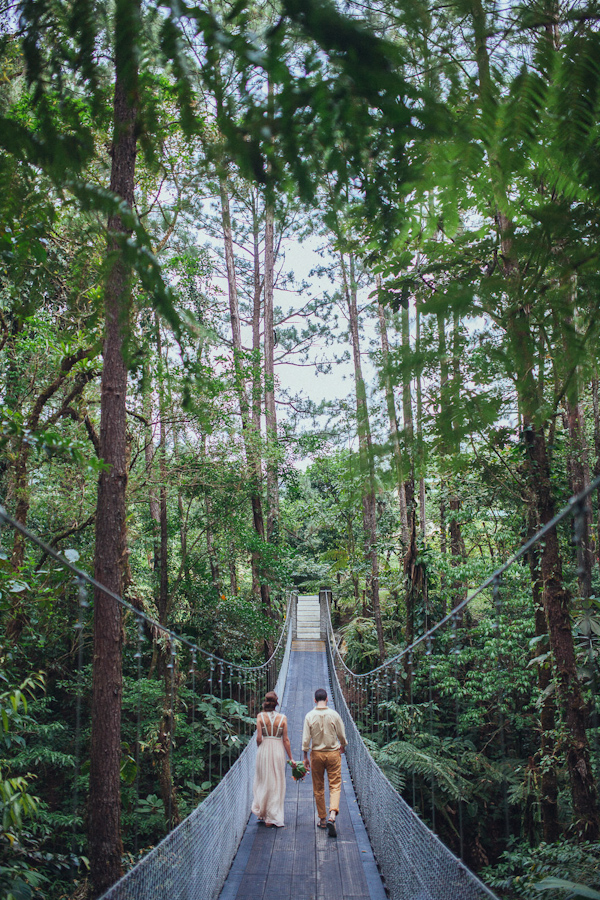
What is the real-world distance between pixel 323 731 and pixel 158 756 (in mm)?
1503

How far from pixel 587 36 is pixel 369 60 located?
0.69ft

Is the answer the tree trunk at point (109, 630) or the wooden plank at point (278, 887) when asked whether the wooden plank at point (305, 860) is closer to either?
the wooden plank at point (278, 887)

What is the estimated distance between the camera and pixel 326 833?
12.0 feet

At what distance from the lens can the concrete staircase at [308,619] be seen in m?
13.6

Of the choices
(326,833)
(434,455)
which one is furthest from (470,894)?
(326,833)

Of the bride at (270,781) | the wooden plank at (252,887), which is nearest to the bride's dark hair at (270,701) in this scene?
the bride at (270,781)

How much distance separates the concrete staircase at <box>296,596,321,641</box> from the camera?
13565 mm

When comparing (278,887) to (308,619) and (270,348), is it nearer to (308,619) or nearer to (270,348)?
(270,348)

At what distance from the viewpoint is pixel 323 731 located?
3803 millimetres

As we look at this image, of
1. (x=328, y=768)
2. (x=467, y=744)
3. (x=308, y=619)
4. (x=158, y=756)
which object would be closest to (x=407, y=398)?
(x=328, y=768)

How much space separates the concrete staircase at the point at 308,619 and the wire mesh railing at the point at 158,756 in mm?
4960

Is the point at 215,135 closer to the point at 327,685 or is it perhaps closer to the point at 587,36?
the point at 587,36

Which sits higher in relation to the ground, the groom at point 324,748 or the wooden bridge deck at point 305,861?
the groom at point 324,748

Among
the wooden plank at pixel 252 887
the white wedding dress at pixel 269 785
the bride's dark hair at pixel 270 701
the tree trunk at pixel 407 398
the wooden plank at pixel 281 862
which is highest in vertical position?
the tree trunk at pixel 407 398
